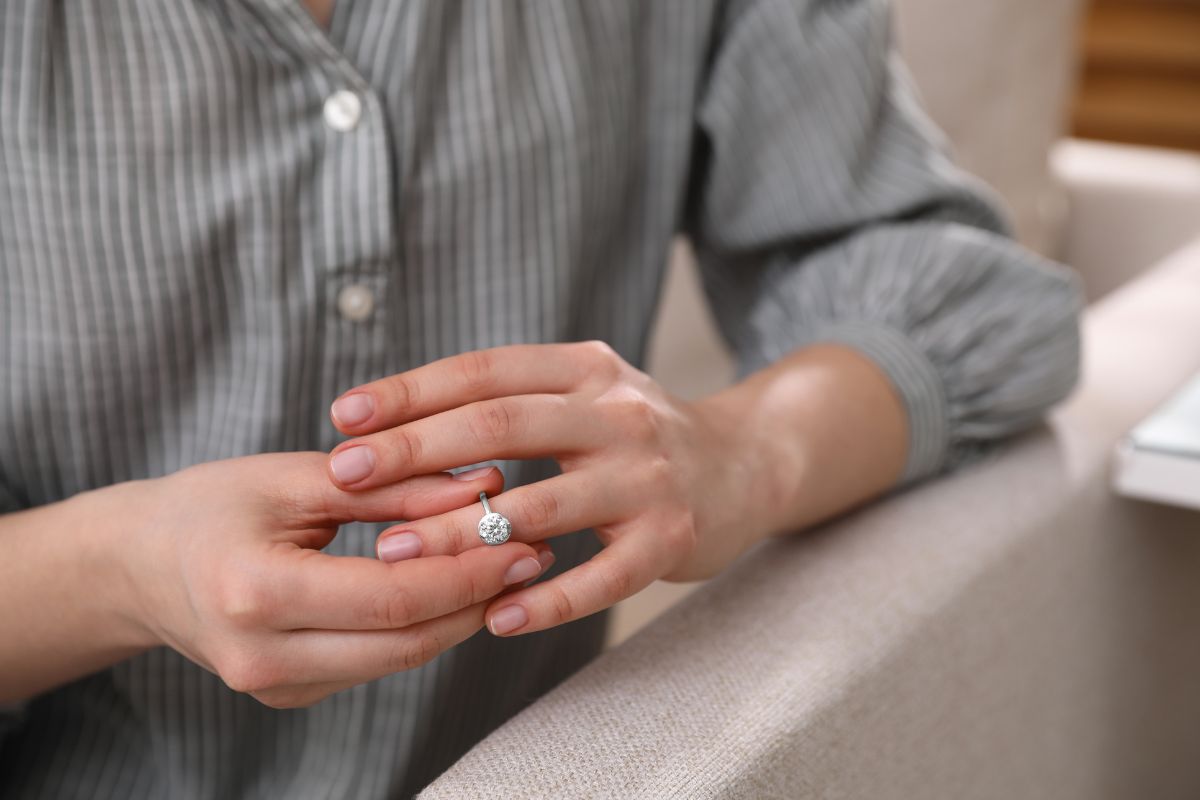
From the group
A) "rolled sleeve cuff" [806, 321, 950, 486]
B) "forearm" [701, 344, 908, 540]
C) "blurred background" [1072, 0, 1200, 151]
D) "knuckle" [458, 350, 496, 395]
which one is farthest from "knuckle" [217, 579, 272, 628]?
"blurred background" [1072, 0, 1200, 151]

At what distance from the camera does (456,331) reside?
629mm

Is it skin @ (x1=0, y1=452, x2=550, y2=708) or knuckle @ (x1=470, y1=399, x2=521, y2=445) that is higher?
knuckle @ (x1=470, y1=399, x2=521, y2=445)

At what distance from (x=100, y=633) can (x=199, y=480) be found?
98 mm

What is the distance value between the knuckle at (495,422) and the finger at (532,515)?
2 centimetres

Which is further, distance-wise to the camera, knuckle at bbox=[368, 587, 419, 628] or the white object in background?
the white object in background

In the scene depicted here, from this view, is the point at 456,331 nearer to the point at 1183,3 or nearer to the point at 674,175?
the point at 674,175

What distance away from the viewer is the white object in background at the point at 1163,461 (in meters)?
0.65

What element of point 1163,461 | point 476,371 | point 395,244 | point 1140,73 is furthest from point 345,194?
point 1140,73

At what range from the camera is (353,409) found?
0.42m

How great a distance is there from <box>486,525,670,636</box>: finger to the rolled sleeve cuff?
0.78 ft

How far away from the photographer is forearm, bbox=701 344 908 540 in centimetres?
55

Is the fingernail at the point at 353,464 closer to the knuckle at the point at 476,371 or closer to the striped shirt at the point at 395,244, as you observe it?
the knuckle at the point at 476,371

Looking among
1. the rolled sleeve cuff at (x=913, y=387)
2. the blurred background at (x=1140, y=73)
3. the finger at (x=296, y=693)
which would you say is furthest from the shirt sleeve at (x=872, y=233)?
the blurred background at (x=1140, y=73)

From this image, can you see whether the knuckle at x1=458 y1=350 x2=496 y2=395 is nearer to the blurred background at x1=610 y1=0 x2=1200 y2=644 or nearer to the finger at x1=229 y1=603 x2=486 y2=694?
the finger at x1=229 y1=603 x2=486 y2=694
